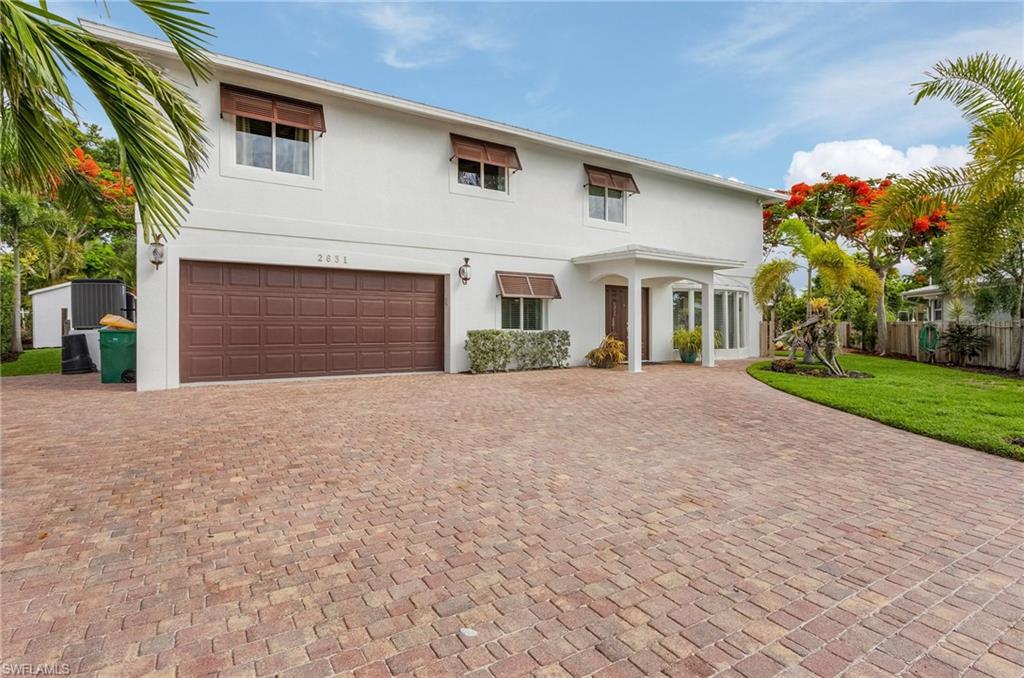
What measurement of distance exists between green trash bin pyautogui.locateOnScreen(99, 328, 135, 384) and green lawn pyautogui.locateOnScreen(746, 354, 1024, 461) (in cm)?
1442

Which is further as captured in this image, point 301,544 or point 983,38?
point 983,38

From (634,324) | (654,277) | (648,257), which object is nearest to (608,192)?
(654,277)

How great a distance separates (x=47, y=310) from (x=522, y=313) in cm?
2329

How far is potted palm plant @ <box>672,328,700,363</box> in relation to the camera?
16250 mm

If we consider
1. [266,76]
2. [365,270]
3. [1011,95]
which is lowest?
[365,270]

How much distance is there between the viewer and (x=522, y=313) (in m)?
14.2

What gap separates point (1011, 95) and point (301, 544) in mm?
12056

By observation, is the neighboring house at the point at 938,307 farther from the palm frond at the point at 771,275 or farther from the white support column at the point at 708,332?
the white support column at the point at 708,332

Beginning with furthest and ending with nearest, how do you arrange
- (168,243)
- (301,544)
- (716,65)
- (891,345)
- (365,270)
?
(891,345), (716,65), (365,270), (168,243), (301,544)

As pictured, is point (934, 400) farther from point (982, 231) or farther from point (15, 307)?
point (15, 307)

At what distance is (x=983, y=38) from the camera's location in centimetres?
930

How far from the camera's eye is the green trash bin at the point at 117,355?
419 inches

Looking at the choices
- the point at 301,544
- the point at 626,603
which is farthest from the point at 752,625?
the point at 301,544

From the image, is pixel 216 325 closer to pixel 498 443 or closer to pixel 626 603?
pixel 498 443
